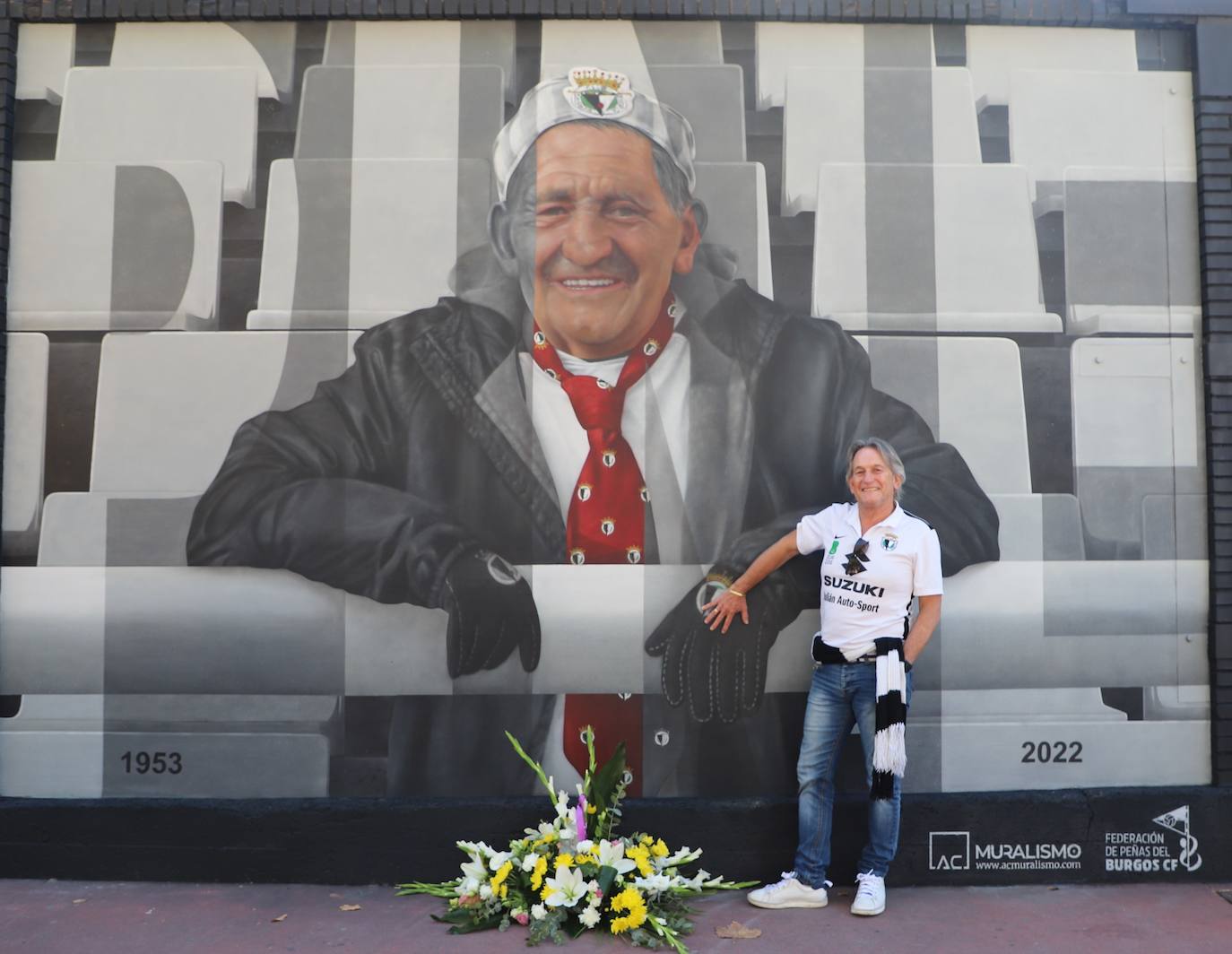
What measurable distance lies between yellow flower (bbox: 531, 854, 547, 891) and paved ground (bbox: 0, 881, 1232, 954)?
0.71 ft

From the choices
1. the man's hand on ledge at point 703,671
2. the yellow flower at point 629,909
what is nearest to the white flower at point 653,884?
the yellow flower at point 629,909

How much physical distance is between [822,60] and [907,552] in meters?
2.67

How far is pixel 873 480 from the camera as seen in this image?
178 inches

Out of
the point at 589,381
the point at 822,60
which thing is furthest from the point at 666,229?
the point at 822,60

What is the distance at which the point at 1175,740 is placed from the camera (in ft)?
16.5

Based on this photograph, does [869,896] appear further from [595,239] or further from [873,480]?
[595,239]

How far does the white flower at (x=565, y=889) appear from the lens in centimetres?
422

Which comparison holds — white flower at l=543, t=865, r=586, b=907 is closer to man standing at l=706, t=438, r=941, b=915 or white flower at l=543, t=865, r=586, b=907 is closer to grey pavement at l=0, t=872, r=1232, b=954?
grey pavement at l=0, t=872, r=1232, b=954

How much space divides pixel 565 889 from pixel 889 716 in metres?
1.62

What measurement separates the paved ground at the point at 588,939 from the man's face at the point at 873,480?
6.25 feet

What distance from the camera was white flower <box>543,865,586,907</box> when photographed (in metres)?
4.22

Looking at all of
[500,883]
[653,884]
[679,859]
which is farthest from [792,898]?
[500,883]

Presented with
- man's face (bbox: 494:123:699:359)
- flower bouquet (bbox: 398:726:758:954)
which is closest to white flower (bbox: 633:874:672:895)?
flower bouquet (bbox: 398:726:758:954)

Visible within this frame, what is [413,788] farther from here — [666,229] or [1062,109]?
[1062,109]
